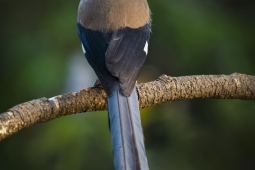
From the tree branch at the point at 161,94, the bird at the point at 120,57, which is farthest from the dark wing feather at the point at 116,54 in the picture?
the tree branch at the point at 161,94

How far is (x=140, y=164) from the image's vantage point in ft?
11.9

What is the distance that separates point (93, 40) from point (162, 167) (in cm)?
111

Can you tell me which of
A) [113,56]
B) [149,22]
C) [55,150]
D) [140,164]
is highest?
[149,22]

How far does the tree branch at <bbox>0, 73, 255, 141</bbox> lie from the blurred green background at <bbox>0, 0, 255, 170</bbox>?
1.88 feet

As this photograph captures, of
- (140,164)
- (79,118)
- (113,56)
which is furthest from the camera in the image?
(79,118)

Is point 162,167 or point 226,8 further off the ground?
point 226,8

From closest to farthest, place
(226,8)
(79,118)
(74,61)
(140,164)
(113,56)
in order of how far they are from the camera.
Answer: (140,164)
(113,56)
(79,118)
(74,61)
(226,8)

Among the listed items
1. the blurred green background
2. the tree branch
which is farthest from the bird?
the blurred green background

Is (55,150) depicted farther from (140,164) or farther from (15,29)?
(140,164)

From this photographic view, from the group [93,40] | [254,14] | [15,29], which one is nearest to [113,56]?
[93,40]

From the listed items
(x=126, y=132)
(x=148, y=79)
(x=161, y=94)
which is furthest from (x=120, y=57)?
(x=148, y=79)

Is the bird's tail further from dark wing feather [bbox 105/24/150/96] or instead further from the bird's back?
the bird's back

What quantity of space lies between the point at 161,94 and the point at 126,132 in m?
0.57

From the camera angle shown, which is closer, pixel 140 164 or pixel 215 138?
pixel 140 164
